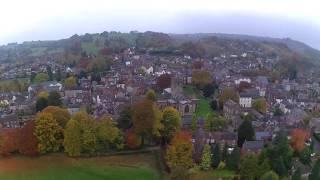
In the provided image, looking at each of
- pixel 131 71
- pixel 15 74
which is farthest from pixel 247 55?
pixel 15 74

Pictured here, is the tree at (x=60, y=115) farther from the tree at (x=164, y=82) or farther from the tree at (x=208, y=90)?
the tree at (x=208, y=90)

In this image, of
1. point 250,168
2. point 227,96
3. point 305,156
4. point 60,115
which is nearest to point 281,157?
point 250,168

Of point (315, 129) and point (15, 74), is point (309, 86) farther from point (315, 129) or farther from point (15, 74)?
point (15, 74)

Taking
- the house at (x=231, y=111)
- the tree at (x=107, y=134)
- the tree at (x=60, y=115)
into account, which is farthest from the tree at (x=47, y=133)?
the house at (x=231, y=111)

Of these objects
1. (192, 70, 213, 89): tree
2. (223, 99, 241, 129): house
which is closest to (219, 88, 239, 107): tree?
(223, 99, 241, 129): house

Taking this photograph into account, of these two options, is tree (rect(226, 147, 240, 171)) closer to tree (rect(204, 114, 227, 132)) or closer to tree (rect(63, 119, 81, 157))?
tree (rect(204, 114, 227, 132))

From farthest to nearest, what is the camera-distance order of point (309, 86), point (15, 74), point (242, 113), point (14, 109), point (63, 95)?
point (15, 74)
point (309, 86)
point (63, 95)
point (14, 109)
point (242, 113)

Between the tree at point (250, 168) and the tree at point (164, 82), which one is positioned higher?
the tree at point (164, 82)
